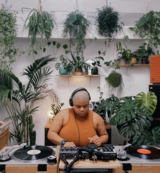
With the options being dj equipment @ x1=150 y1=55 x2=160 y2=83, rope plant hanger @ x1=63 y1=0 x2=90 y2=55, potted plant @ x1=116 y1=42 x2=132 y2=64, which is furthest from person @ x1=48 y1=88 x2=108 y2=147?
potted plant @ x1=116 y1=42 x2=132 y2=64

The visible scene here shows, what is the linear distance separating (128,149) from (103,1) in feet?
10.3

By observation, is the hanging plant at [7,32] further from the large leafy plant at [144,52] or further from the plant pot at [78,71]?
the large leafy plant at [144,52]

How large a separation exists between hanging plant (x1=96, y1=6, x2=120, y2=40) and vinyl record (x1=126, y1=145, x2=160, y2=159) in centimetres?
246

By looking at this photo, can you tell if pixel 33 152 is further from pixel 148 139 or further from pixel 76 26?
pixel 76 26

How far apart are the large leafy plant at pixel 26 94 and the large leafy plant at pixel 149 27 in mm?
1799

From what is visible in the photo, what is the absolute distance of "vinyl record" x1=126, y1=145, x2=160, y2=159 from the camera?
127 centimetres

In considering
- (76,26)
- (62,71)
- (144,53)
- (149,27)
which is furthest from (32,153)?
(149,27)

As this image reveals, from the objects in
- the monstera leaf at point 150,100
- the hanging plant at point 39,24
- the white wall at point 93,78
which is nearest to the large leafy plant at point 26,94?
the white wall at point 93,78

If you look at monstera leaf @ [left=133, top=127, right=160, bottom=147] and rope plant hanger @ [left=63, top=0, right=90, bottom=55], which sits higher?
rope plant hanger @ [left=63, top=0, right=90, bottom=55]

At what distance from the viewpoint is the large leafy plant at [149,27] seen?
11.0 feet

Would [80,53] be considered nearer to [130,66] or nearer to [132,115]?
[130,66]

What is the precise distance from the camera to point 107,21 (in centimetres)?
336

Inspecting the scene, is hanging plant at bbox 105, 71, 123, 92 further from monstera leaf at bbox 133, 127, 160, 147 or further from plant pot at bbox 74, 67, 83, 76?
monstera leaf at bbox 133, 127, 160, 147

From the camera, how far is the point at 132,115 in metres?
2.26
